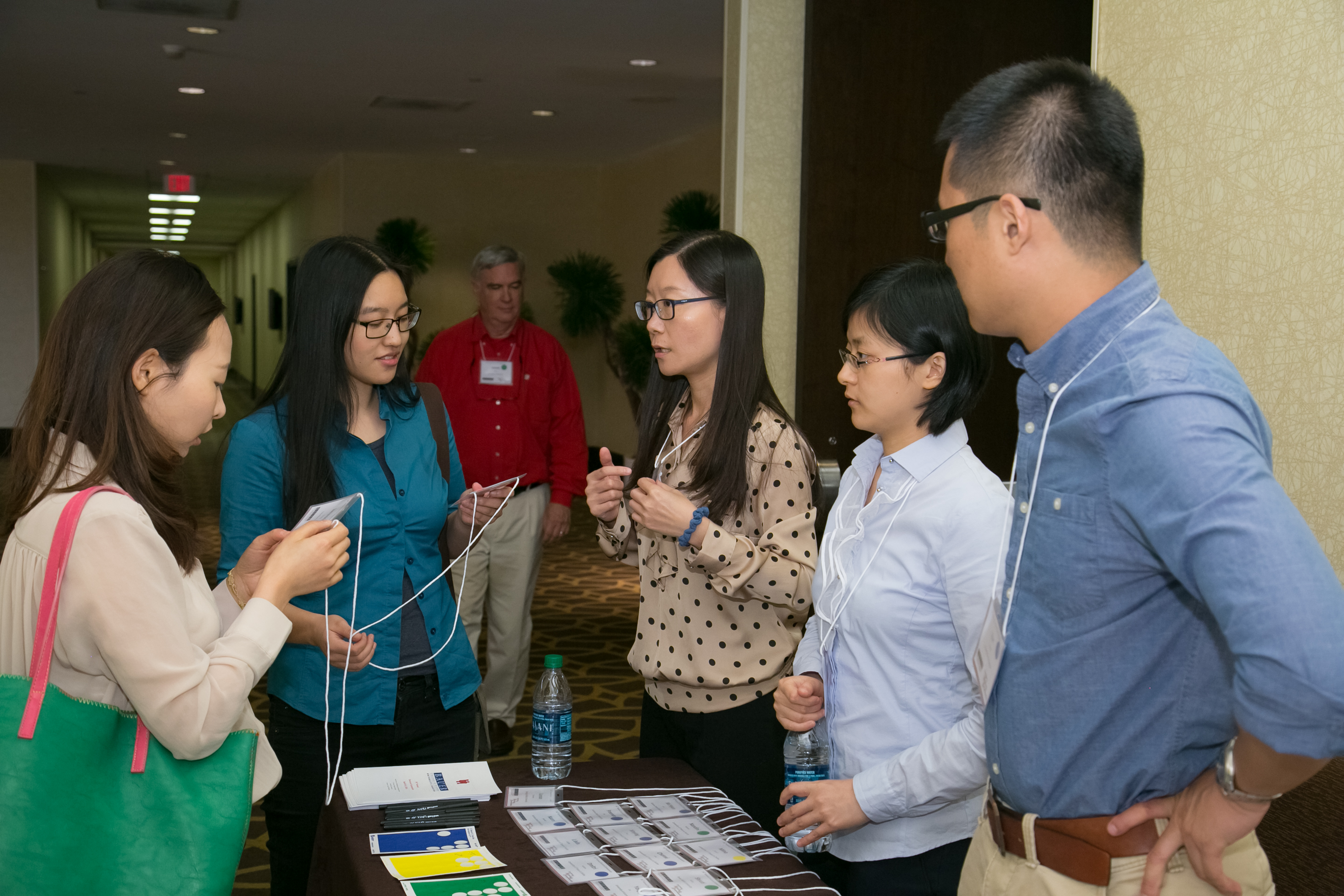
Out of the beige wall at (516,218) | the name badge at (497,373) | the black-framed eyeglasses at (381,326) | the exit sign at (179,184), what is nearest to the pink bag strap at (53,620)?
the black-framed eyeglasses at (381,326)

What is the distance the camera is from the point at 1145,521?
3.48ft

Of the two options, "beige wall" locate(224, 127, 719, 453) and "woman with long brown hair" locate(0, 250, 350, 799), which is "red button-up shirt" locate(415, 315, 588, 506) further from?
"beige wall" locate(224, 127, 719, 453)

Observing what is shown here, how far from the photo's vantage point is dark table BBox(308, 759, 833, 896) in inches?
62.6

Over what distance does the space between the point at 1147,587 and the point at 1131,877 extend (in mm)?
332

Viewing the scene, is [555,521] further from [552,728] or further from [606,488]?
[552,728]

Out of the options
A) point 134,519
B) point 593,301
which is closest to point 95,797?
point 134,519

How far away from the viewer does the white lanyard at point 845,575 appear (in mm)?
1763

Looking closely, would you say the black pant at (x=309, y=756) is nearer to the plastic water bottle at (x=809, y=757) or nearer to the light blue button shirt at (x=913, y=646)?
the plastic water bottle at (x=809, y=757)

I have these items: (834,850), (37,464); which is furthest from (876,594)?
(37,464)

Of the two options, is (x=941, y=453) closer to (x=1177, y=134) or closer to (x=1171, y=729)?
(x=1171, y=729)

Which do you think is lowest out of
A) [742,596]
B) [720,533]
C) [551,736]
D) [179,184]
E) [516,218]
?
[551,736]

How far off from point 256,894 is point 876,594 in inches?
92.9

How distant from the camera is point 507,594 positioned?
469 cm

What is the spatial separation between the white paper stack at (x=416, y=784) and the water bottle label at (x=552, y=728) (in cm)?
12
